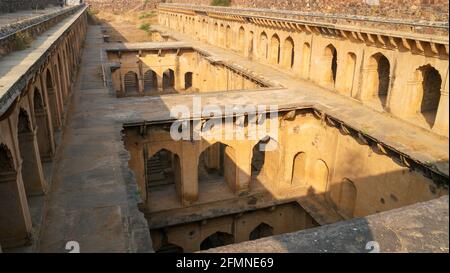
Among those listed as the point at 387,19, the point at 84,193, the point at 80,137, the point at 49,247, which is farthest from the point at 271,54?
the point at 49,247

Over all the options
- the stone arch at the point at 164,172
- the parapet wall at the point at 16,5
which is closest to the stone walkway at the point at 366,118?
the stone arch at the point at 164,172

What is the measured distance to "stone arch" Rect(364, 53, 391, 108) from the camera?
13914 millimetres

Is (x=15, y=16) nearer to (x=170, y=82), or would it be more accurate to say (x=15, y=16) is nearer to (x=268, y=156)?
A: (x=268, y=156)

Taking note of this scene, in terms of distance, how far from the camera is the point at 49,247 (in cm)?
646

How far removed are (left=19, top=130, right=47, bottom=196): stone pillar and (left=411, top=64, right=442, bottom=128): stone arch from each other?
415 inches

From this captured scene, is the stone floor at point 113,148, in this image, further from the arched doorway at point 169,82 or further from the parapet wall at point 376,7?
the arched doorway at point 169,82

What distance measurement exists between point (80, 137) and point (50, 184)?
10.0ft

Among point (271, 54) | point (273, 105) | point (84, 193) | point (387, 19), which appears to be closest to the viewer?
point (84, 193)

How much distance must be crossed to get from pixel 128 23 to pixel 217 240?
4498cm

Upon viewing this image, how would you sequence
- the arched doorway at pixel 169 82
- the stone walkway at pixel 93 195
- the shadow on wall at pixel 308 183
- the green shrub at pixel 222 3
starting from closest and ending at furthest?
the stone walkway at pixel 93 195 → the shadow on wall at pixel 308 183 → the arched doorway at pixel 169 82 → the green shrub at pixel 222 3

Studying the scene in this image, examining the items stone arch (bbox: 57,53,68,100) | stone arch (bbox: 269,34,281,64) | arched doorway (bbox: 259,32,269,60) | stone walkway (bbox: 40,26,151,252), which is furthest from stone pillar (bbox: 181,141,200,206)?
arched doorway (bbox: 259,32,269,60)

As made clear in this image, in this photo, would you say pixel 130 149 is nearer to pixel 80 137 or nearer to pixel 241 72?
pixel 80 137

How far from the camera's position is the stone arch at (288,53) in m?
19.7

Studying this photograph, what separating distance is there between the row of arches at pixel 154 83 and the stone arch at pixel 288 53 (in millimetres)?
12677
